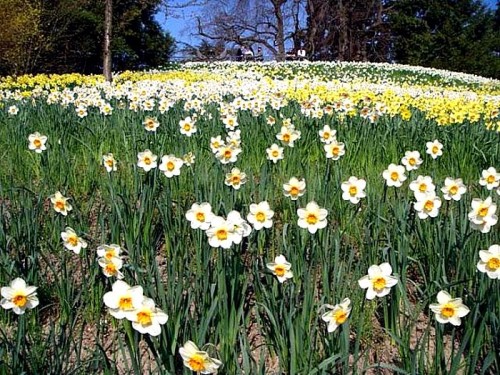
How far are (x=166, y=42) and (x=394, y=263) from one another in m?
21.6

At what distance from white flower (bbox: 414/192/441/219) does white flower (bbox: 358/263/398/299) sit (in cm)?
52

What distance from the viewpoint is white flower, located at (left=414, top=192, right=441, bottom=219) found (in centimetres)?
179

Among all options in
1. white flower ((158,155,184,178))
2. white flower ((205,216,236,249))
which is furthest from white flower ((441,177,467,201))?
white flower ((158,155,184,178))

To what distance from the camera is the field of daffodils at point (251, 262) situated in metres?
1.32

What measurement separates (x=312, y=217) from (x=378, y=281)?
399mm

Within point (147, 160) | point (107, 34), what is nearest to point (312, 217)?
point (147, 160)

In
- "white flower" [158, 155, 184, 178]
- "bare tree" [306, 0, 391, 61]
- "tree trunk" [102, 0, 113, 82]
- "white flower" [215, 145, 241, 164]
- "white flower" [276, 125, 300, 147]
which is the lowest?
"white flower" [158, 155, 184, 178]

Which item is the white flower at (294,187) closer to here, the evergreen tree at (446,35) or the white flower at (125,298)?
the white flower at (125,298)

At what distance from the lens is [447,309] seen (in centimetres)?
125

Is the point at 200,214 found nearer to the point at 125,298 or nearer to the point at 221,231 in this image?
the point at 221,231

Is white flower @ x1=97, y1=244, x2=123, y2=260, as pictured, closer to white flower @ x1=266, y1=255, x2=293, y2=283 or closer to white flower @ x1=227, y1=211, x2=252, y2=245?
white flower @ x1=227, y1=211, x2=252, y2=245

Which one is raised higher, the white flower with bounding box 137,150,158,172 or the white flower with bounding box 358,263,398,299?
the white flower with bounding box 137,150,158,172

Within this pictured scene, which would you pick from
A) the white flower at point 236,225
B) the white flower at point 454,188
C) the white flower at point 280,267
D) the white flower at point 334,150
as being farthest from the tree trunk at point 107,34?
the white flower at point 280,267

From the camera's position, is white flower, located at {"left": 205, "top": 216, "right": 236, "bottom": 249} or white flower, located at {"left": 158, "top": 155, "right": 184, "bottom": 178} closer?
white flower, located at {"left": 205, "top": 216, "right": 236, "bottom": 249}
